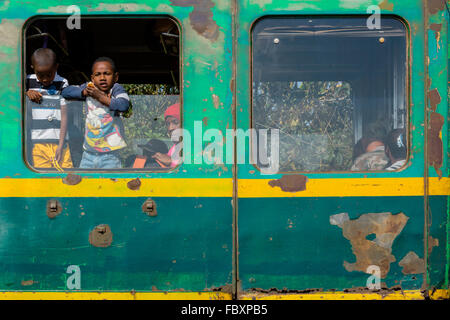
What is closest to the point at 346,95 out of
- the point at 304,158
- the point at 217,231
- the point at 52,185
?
the point at 304,158

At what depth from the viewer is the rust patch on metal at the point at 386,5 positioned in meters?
2.67

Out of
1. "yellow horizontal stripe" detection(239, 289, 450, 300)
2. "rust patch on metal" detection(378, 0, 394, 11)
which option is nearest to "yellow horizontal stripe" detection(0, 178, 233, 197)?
"yellow horizontal stripe" detection(239, 289, 450, 300)

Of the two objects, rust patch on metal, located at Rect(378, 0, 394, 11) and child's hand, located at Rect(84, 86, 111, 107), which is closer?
rust patch on metal, located at Rect(378, 0, 394, 11)

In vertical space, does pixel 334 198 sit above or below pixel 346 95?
below

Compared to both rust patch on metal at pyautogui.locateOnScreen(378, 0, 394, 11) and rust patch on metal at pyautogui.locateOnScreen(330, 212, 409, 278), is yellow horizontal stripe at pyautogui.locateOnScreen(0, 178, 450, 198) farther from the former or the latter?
rust patch on metal at pyautogui.locateOnScreen(378, 0, 394, 11)

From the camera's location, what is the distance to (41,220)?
2.66 meters

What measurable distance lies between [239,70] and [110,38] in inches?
35.7

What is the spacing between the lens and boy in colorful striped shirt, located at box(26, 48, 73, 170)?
8.89ft

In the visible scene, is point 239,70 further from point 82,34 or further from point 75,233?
point 75,233

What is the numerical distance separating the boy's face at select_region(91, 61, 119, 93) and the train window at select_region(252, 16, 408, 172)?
923 mm

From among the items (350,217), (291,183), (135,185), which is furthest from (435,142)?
(135,185)

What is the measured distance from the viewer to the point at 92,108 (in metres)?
2.78

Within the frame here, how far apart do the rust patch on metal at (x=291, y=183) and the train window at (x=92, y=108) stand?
2.12 ft
